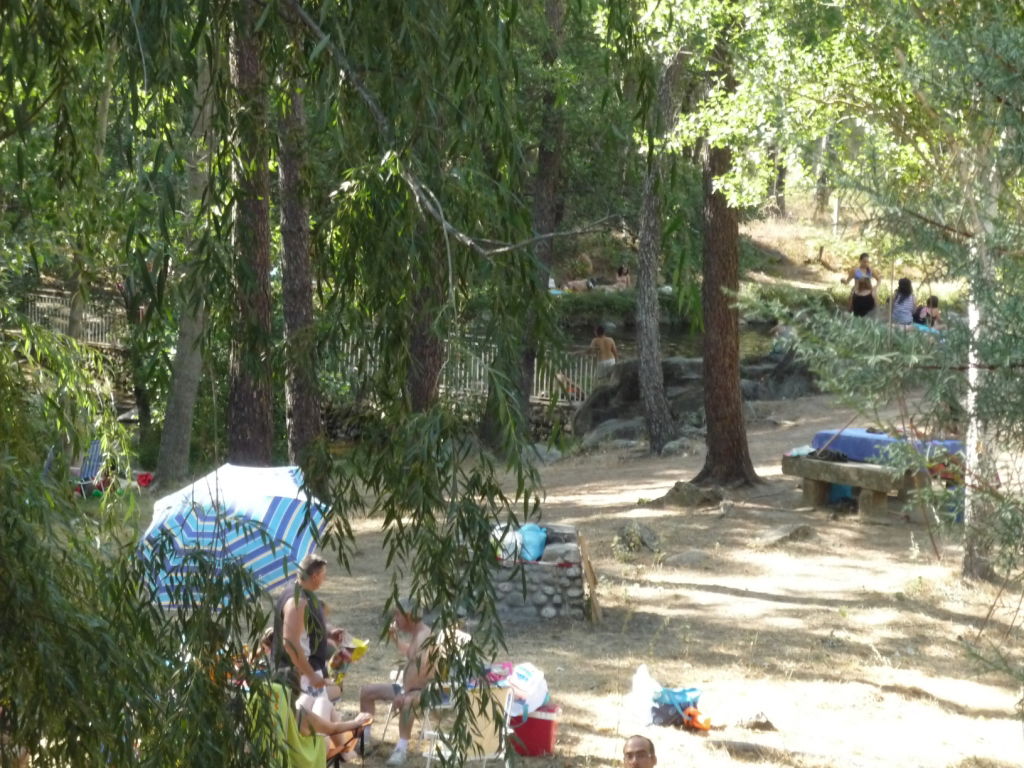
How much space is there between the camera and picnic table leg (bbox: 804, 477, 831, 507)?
15.7 m

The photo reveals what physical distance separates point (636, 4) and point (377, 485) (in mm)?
1992

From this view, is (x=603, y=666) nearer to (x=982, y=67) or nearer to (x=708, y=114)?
(x=708, y=114)

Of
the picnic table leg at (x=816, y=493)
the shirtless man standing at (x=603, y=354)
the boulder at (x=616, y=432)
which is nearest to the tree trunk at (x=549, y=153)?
the boulder at (x=616, y=432)

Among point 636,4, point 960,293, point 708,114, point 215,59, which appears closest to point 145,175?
point 215,59

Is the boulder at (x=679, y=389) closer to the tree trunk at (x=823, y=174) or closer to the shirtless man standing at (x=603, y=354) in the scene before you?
the shirtless man standing at (x=603, y=354)

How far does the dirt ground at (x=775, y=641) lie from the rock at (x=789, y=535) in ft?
0.24

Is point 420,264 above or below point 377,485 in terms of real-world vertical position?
above

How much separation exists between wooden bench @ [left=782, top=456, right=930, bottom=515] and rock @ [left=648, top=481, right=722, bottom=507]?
0.96 metres

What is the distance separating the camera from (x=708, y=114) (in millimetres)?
13516

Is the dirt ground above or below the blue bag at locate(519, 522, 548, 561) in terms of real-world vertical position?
below

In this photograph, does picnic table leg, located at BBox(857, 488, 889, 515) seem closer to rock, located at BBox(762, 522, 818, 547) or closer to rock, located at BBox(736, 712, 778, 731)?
rock, located at BBox(762, 522, 818, 547)

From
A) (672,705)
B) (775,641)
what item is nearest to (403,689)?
(672,705)

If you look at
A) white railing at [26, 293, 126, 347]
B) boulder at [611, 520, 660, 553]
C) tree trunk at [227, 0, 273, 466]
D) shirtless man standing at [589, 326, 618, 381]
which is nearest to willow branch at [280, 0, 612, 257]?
tree trunk at [227, 0, 273, 466]

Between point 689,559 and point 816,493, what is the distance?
99.6 inches
